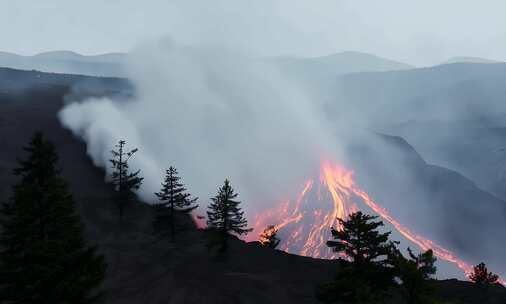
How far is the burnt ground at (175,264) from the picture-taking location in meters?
35.3

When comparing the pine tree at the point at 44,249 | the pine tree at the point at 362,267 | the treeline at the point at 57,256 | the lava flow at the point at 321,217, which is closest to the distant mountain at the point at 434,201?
the lava flow at the point at 321,217

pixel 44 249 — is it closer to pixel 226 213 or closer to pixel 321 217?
pixel 226 213

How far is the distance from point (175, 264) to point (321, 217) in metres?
44.7

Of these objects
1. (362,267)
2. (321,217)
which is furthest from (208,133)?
(362,267)

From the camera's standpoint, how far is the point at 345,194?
3563 inches

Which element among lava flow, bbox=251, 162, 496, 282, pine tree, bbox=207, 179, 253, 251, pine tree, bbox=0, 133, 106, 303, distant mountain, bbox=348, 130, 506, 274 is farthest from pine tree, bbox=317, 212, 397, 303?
distant mountain, bbox=348, 130, 506, 274

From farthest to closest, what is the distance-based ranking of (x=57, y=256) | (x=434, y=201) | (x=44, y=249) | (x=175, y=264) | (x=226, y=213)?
(x=434, y=201)
(x=226, y=213)
(x=175, y=264)
(x=57, y=256)
(x=44, y=249)

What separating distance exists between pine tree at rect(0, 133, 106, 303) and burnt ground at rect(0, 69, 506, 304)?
62.8 feet

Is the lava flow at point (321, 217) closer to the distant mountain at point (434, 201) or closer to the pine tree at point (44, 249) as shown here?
the distant mountain at point (434, 201)

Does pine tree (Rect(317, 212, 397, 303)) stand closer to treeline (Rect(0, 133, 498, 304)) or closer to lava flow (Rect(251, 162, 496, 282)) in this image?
treeline (Rect(0, 133, 498, 304))

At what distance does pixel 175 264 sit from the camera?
41.2m

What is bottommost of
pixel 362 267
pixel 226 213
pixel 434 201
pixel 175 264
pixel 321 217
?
pixel 175 264

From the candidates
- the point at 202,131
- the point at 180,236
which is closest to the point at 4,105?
the point at 202,131

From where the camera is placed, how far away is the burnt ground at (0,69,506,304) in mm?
35281
